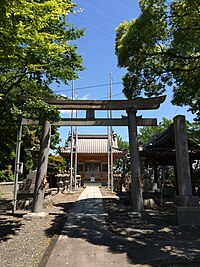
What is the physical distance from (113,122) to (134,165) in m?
2.19

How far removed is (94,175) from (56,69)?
835 inches

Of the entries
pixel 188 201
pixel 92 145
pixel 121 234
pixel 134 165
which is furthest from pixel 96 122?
pixel 92 145

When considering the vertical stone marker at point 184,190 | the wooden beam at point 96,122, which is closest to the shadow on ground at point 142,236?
the vertical stone marker at point 184,190

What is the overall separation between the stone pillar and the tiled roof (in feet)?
59.4

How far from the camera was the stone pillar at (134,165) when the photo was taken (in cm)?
913

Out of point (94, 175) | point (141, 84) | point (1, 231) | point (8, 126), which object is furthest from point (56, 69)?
point (94, 175)

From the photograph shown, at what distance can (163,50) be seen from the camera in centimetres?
1130

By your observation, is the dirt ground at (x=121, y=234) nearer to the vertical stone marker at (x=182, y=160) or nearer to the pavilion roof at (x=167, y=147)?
the vertical stone marker at (x=182, y=160)

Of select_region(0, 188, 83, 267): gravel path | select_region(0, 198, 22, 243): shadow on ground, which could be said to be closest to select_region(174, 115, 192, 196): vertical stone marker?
select_region(0, 188, 83, 267): gravel path

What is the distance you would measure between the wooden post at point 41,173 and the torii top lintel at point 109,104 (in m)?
1.12

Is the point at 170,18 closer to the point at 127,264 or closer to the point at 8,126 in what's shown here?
the point at 8,126

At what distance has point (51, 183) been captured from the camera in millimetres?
23625

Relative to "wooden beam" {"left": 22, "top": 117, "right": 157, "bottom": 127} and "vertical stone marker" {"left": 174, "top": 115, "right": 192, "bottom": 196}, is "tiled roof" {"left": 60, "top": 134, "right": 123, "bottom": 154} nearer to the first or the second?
"wooden beam" {"left": 22, "top": 117, "right": 157, "bottom": 127}

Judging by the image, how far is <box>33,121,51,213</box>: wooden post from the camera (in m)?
9.11
